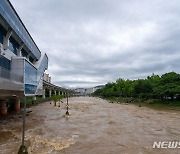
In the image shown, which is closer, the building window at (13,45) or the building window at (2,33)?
the building window at (2,33)

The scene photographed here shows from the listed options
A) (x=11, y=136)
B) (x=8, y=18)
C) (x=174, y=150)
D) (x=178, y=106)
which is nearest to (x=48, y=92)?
(x=178, y=106)

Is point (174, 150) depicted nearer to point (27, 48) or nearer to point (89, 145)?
point (89, 145)

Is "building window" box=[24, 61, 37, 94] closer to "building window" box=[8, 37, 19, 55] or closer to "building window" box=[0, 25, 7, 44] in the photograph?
"building window" box=[8, 37, 19, 55]

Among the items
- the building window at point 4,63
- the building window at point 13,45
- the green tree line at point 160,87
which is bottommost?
the green tree line at point 160,87

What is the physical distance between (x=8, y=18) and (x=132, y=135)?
24.3 meters

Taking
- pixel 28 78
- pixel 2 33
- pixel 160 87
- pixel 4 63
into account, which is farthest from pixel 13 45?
pixel 160 87

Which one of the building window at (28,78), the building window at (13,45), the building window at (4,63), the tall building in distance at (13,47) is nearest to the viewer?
the tall building in distance at (13,47)

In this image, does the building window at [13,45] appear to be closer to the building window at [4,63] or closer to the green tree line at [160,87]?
the building window at [4,63]

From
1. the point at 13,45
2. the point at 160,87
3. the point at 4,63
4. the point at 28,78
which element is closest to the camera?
the point at 4,63

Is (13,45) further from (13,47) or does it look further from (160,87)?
(160,87)

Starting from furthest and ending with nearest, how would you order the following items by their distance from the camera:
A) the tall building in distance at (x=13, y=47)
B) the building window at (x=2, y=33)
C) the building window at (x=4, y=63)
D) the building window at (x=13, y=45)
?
1. the building window at (x=13, y=45)
2. the building window at (x=2, y=33)
3. the building window at (x=4, y=63)
4. the tall building in distance at (x=13, y=47)

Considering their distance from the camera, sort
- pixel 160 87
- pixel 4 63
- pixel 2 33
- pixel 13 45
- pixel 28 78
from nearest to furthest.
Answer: pixel 4 63
pixel 2 33
pixel 28 78
pixel 13 45
pixel 160 87

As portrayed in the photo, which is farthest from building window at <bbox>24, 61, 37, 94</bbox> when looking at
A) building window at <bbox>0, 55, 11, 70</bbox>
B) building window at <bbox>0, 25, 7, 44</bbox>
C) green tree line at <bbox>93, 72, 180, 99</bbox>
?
green tree line at <bbox>93, 72, 180, 99</bbox>

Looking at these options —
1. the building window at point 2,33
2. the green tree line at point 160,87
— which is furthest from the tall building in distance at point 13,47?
the green tree line at point 160,87
